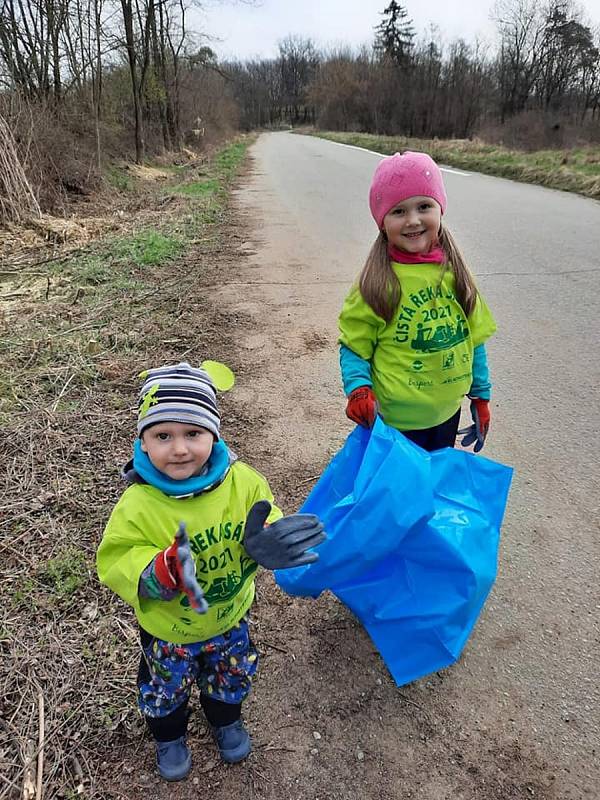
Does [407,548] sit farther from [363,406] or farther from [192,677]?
[192,677]

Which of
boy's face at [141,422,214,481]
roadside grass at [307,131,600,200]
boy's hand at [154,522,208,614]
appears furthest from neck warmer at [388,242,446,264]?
roadside grass at [307,131,600,200]

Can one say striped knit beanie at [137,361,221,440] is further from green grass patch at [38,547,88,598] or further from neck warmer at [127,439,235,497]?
green grass patch at [38,547,88,598]

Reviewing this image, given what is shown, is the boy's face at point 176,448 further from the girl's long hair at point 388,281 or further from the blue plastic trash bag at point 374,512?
the girl's long hair at point 388,281

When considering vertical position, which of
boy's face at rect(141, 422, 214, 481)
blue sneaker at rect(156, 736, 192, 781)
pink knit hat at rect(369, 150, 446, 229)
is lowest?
blue sneaker at rect(156, 736, 192, 781)

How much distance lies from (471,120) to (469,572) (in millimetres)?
42516

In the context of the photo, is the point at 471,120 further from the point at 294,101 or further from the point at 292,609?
the point at 294,101

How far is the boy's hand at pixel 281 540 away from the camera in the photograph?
4.51ft

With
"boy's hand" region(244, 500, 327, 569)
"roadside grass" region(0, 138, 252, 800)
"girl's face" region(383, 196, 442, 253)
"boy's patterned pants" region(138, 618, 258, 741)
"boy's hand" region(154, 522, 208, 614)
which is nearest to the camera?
"boy's hand" region(154, 522, 208, 614)

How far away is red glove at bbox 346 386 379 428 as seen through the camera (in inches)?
77.4

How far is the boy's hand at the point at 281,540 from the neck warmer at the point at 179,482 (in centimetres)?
14

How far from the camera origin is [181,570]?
123 cm

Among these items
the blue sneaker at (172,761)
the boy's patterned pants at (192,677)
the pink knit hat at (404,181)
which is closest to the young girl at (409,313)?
the pink knit hat at (404,181)

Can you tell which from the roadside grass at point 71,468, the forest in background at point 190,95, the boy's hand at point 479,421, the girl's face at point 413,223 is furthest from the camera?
the forest in background at point 190,95

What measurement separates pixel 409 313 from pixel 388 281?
13cm
